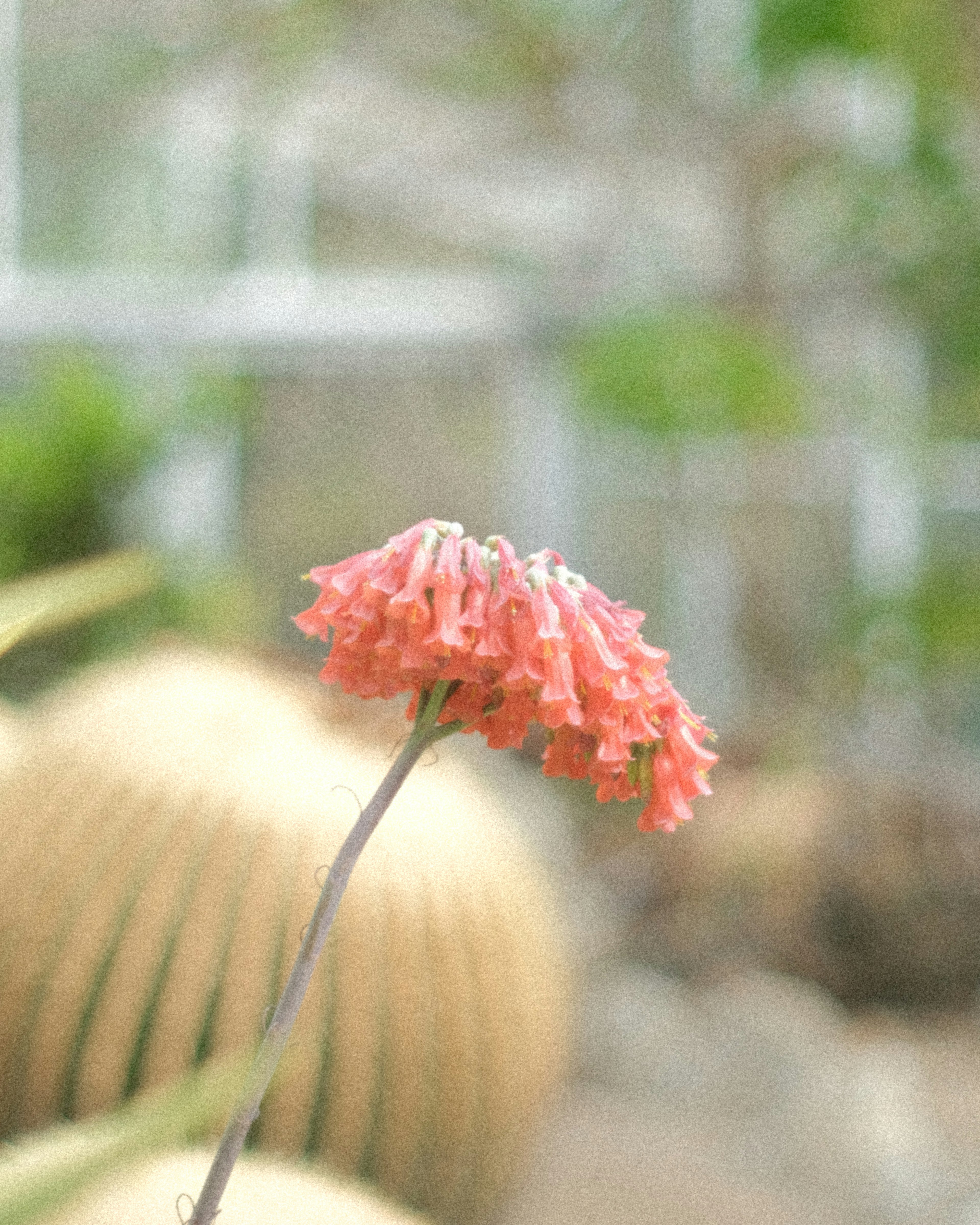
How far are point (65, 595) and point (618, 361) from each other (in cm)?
146

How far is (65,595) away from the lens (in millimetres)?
219

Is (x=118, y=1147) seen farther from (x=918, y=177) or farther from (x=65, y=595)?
(x=918, y=177)

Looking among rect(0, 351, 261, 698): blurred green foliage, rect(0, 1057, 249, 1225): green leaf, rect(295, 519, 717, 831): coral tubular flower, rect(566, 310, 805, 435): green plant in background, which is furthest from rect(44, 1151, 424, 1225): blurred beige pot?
rect(566, 310, 805, 435): green plant in background

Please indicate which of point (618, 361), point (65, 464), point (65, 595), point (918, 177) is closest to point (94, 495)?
point (65, 464)

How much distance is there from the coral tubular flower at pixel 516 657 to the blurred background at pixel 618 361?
0.88 meters

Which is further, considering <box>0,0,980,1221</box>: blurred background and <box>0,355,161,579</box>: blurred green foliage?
<box>0,0,980,1221</box>: blurred background

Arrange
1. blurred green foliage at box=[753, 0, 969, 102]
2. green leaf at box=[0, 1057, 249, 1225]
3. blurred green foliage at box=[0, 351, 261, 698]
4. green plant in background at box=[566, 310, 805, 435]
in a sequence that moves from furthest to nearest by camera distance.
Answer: green plant in background at box=[566, 310, 805, 435] → blurred green foliage at box=[753, 0, 969, 102] → blurred green foliage at box=[0, 351, 261, 698] → green leaf at box=[0, 1057, 249, 1225]

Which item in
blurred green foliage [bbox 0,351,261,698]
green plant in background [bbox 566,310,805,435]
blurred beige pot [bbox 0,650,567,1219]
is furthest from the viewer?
green plant in background [bbox 566,310,805,435]

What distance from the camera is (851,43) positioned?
1.39 m

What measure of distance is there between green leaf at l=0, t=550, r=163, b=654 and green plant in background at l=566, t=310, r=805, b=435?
4.16 feet

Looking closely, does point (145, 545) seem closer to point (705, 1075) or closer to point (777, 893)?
point (705, 1075)

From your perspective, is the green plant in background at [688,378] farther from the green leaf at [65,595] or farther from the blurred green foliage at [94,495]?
the green leaf at [65,595]

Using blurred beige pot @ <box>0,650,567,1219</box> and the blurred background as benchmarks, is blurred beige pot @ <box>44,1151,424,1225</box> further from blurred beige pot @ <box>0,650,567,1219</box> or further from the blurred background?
the blurred background

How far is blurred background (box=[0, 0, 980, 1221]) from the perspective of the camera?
1423 millimetres
